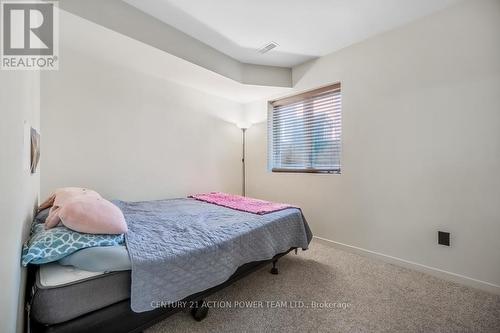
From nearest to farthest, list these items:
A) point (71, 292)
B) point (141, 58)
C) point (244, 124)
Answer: point (71, 292) → point (141, 58) → point (244, 124)

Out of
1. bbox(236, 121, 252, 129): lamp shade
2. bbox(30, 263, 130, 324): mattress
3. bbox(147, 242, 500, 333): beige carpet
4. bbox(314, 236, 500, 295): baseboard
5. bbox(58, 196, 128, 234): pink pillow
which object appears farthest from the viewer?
bbox(236, 121, 252, 129): lamp shade

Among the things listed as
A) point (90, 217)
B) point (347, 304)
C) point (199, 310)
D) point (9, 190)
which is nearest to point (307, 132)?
point (347, 304)

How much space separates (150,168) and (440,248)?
11.1 ft

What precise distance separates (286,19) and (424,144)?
6.22 feet

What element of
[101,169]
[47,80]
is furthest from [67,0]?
[101,169]

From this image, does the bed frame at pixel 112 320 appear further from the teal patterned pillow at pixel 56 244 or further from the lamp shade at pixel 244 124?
the lamp shade at pixel 244 124

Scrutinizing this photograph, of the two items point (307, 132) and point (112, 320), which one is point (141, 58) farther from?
point (112, 320)

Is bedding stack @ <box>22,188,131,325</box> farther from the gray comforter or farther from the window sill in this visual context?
the window sill

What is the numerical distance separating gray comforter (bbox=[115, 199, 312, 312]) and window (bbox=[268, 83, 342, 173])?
1100mm

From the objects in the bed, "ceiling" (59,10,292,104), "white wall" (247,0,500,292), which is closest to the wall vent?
"ceiling" (59,10,292,104)

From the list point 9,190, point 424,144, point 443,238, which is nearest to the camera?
point 9,190

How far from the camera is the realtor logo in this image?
0.81 meters

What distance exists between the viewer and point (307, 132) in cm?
324

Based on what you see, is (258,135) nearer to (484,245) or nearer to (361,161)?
(361,161)
